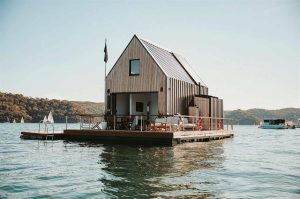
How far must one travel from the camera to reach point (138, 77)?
26.4 meters

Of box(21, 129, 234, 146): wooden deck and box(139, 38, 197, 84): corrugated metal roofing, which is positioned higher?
box(139, 38, 197, 84): corrugated metal roofing

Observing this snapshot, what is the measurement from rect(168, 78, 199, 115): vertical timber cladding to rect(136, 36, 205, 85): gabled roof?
59 centimetres

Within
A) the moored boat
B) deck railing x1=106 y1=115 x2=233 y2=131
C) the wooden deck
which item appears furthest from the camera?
the moored boat

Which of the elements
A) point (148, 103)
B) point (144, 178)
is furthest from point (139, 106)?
point (144, 178)

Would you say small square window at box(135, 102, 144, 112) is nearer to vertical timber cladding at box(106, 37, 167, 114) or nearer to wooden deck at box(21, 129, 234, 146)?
vertical timber cladding at box(106, 37, 167, 114)

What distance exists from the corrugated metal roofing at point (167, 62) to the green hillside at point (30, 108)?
126 m

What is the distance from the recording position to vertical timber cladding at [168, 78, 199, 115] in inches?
1019

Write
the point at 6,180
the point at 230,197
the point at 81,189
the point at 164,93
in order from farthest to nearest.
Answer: the point at 164,93 → the point at 6,180 → the point at 81,189 → the point at 230,197

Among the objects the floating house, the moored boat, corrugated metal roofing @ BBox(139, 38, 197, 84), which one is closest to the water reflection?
the floating house

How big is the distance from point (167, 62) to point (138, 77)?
3972mm

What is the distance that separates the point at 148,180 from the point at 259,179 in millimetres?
3532

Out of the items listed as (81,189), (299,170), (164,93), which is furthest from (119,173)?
(164,93)

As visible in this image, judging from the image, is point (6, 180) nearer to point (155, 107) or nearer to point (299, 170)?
point (299, 170)

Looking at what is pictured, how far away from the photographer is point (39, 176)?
10406 millimetres
